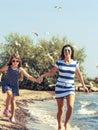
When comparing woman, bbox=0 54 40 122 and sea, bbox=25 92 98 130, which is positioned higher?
woman, bbox=0 54 40 122

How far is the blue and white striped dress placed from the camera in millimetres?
12422

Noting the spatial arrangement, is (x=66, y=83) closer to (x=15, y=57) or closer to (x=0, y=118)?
(x=15, y=57)

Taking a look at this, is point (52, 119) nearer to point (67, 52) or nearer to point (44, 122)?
point (44, 122)

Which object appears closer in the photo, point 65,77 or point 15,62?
point 65,77

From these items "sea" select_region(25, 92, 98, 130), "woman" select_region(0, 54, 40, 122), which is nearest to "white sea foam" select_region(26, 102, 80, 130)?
"sea" select_region(25, 92, 98, 130)

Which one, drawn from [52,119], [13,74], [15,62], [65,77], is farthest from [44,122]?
[65,77]

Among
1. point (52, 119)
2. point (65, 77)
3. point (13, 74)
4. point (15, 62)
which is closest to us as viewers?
point (65, 77)

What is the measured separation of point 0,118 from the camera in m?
18.0

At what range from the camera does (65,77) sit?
12430mm

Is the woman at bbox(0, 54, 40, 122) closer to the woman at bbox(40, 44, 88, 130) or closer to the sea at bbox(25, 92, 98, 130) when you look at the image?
the woman at bbox(40, 44, 88, 130)

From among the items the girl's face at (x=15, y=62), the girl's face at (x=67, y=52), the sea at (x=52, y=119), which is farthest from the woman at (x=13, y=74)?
the sea at (x=52, y=119)

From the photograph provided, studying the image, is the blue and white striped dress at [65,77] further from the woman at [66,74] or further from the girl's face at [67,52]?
the girl's face at [67,52]

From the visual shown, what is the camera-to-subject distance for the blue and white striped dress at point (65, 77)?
12.4 m

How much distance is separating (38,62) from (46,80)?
12.6 feet
